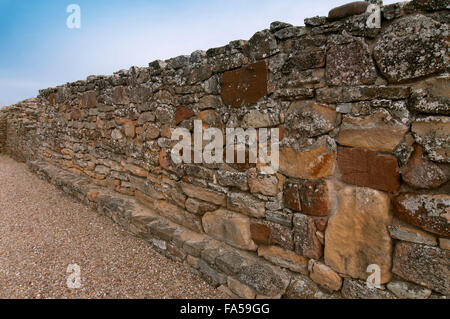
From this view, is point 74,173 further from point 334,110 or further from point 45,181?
point 334,110

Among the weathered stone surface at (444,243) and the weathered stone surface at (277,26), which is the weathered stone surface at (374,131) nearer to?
the weathered stone surface at (444,243)

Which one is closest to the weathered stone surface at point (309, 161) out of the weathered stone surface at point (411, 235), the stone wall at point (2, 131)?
the weathered stone surface at point (411, 235)

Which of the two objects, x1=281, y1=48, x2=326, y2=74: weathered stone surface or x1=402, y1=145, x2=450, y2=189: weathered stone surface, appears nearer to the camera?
x1=402, y1=145, x2=450, y2=189: weathered stone surface

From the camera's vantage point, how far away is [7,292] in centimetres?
208

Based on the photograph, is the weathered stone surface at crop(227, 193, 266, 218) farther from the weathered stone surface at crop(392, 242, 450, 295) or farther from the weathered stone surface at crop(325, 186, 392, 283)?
the weathered stone surface at crop(392, 242, 450, 295)

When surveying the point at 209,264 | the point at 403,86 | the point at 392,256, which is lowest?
the point at 209,264

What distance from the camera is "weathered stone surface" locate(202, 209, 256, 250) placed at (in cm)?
210

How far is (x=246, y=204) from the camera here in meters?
2.07

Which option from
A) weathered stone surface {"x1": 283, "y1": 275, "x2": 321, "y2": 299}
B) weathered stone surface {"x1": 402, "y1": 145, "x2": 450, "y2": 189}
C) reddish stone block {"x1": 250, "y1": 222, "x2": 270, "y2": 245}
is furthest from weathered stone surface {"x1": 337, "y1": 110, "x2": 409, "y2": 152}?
weathered stone surface {"x1": 283, "y1": 275, "x2": 321, "y2": 299}

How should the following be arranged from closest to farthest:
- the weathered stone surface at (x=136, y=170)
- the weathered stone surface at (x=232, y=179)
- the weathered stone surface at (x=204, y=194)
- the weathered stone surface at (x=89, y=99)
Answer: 1. the weathered stone surface at (x=232, y=179)
2. the weathered stone surface at (x=204, y=194)
3. the weathered stone surface at (x=136, y=170)
4. the weathered stone surface at (x=89, y=99)

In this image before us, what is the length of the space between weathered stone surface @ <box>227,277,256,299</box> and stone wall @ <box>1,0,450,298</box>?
0.4 inches

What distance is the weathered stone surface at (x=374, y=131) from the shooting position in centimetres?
138
